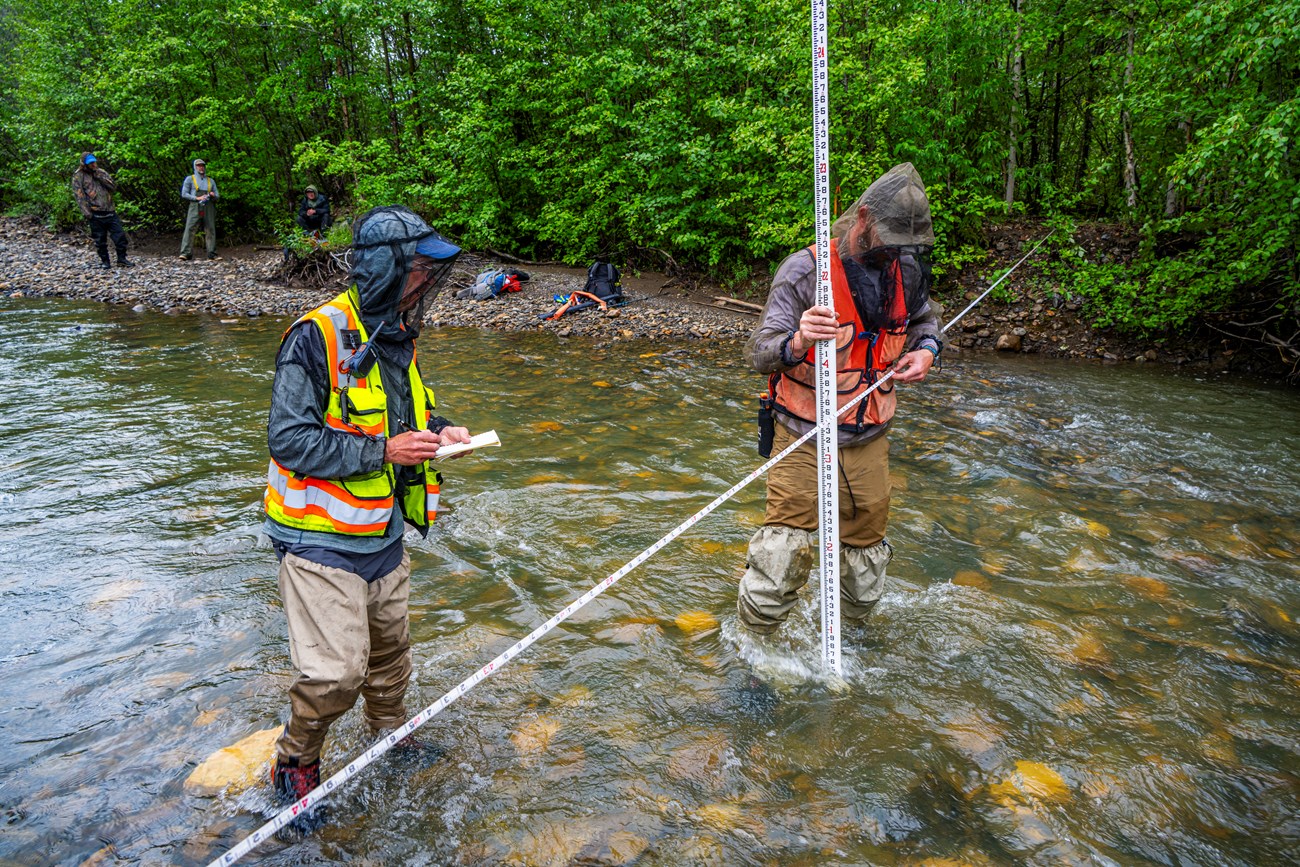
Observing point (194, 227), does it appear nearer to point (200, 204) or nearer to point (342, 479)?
point (200, 204)

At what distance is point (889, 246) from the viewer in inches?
142

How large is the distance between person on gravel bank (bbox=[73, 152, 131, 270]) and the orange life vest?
64.5ft

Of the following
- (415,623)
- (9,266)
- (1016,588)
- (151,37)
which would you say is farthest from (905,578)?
(151,37)

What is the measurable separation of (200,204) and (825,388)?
71.2 ft

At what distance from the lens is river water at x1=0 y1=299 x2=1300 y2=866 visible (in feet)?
10.7

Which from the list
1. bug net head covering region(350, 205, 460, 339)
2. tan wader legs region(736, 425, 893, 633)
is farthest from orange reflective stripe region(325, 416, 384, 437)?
tan wader legs region(736, 425, 893, 633)

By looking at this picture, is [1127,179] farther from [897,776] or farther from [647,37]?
[897,776]

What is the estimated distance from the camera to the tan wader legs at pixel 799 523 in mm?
3863

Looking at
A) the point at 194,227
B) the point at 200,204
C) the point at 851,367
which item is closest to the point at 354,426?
the point at 851,367

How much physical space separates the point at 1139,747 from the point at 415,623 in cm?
400

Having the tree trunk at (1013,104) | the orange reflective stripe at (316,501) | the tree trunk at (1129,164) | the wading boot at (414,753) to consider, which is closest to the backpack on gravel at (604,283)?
the tree trunk at (1013,104)

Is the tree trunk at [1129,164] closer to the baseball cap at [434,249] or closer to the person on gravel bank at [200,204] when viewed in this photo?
the baseball cap at [434,249]

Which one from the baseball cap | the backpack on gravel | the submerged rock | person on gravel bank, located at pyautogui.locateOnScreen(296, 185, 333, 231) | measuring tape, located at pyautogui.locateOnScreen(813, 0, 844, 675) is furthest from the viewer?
person on gravel bank, located at pyautogui.locateOnScreen(296, 185, 333, 231)

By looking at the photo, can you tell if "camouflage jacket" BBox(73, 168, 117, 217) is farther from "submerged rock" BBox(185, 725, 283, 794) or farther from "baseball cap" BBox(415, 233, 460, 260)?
"baseball cap" BBox(415, 233, 460, 260)
